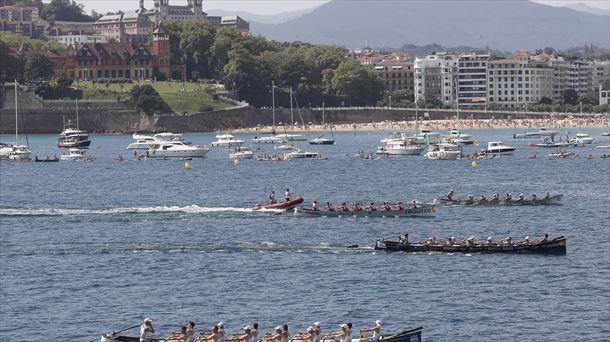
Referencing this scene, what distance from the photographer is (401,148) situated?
164375 millimetres

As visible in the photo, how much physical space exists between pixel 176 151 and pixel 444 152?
2915 cm

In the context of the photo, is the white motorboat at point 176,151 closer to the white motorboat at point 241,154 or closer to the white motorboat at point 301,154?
the white motorboat at point 241,154

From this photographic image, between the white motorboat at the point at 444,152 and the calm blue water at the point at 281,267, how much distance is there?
3305cm

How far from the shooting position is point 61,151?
17800 centimetres

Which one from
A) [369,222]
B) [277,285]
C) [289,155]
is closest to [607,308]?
[277,285]

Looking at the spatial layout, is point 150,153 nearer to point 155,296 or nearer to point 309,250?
point 309,250

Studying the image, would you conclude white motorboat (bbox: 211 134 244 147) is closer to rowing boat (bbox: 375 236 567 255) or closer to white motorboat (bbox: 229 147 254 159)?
white motorboat (bbox: 229 147 254 159)

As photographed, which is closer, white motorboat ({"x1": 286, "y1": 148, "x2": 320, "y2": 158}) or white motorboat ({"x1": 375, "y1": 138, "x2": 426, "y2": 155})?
white motorboat ({"x1": 286, "y1": 148, "x2": 320, "y2": 158})

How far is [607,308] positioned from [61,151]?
12289cm

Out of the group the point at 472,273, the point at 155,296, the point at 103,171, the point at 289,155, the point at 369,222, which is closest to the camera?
the point at 155,296

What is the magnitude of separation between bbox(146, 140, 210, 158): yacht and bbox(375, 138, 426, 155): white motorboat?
62.6 ft

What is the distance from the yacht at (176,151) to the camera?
532 feet

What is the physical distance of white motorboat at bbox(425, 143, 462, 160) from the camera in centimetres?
15388

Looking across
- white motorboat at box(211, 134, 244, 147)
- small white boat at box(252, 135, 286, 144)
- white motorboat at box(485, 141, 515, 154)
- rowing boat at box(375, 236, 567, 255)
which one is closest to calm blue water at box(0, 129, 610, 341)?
rowing boat at box(375, 236, 567, 255)
